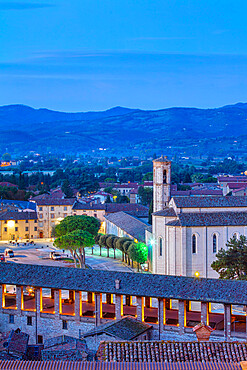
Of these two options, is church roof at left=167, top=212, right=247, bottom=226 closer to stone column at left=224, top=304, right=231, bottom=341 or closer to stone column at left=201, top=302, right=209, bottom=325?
stone column at left=201, top=302, right=209, bottom=325

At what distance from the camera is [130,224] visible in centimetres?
5334

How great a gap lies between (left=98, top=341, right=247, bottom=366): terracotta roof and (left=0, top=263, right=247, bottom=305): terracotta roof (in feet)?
16.0

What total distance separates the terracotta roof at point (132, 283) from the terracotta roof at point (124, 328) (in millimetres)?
1106

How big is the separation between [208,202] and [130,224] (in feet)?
49.2

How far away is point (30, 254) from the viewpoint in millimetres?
51656

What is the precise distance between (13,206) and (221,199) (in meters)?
34.8

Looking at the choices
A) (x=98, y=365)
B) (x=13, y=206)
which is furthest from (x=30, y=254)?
(x=98, y=365)

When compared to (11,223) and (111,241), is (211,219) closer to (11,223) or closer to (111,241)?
(111,241)

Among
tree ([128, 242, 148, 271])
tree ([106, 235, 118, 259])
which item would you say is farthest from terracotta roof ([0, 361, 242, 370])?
tree ([106, 235, 118, 259])

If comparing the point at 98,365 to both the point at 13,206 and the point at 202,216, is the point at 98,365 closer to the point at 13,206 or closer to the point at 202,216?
the point at 202,216

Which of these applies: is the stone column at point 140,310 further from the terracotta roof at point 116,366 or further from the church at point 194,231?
the church at point 194,231

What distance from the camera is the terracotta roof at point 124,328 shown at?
20828 mm

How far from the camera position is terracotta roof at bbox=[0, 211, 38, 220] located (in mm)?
62562

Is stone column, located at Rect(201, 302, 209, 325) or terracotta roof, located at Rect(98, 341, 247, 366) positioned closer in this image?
terracotta roof, located at Rect(98, 341, 247, 366)
